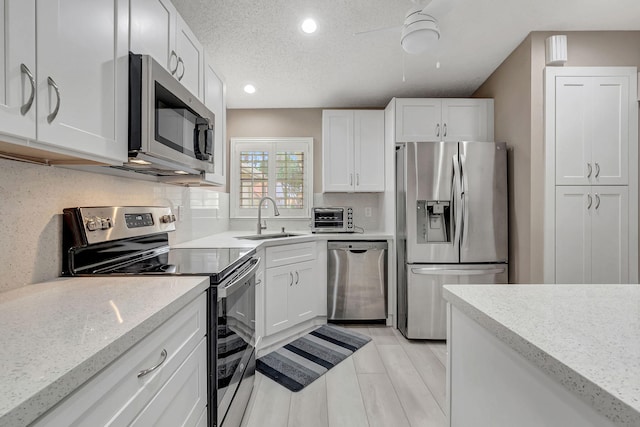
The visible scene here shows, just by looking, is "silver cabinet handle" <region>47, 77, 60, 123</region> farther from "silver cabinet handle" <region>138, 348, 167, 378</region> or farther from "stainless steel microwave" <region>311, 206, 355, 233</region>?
"stainless steel microwave" <region>311, 206, 355, 233</region>

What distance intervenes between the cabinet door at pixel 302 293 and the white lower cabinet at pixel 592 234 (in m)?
1.98

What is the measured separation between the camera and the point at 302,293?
278 centimetres

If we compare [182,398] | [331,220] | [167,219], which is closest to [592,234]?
[331,220]

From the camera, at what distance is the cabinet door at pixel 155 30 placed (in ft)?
3.96

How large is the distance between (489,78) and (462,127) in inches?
21.8

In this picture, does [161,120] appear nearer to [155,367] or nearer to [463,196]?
[155,367]

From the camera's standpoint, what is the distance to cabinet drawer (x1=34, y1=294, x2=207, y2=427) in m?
0.53

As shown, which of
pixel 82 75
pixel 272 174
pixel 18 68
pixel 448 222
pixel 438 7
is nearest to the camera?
pixel 18 68

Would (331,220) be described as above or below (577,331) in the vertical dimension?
above

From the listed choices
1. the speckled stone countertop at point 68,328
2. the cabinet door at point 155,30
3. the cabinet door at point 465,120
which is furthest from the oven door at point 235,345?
the cabinet door at point 465,120

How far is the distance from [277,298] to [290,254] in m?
0.39

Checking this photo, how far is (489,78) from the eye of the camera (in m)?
2.93

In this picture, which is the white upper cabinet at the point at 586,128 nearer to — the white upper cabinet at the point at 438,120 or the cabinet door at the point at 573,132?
the cabinet door at the point at 573,132

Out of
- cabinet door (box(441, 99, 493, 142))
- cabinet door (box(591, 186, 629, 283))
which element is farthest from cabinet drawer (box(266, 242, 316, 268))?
cabinet door (box(591, 186, 629, 283))
